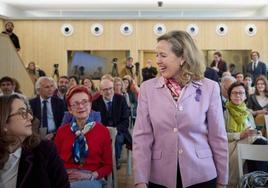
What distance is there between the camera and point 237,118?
4258 millimetres

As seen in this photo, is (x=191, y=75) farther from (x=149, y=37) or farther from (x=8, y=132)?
(x=149, y=37)

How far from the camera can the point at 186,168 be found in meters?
2.02

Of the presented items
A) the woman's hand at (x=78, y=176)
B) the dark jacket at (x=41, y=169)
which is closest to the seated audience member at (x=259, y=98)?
the woman's hand at (x=78, y=176)

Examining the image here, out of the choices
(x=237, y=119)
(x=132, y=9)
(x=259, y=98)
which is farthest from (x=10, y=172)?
(x=132, y=9)

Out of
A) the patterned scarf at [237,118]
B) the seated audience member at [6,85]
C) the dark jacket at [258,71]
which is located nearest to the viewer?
the patterned scarf at [237,118]

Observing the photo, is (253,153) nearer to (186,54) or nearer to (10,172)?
(186,54)

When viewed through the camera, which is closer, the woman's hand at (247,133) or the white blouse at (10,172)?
the white blouse at (10,172)

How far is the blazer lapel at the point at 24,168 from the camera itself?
6.57 feet

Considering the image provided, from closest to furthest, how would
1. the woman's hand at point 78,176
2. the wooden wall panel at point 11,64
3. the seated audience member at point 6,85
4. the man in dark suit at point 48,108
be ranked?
the woman's hand at point 78,176 < the man in dark suit at point 48,108 < the seated audience member at point 6,85 < the wooden wall panel at point 11,64

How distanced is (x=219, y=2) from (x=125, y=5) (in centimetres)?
333

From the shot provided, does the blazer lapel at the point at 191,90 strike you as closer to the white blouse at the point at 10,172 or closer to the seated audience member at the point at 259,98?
the white blouse at the point at 10,172

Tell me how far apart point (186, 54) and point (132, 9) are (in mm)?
13355

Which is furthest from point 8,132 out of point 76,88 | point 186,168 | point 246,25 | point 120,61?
point 246,25

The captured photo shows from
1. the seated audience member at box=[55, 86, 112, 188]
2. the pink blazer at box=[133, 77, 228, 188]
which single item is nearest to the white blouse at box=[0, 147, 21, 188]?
the pink blazer at box=[133, 77, 228, 188]
